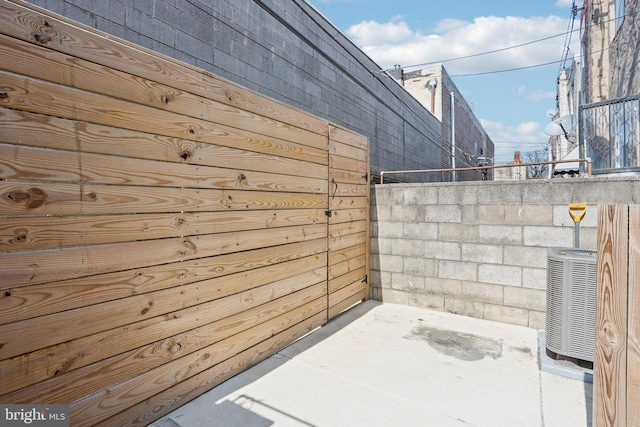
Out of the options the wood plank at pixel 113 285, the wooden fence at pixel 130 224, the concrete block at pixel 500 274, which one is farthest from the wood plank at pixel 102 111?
the concrete block at pixel 500 274

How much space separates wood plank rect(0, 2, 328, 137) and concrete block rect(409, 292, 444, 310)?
312 cm

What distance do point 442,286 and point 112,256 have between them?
3.83 m

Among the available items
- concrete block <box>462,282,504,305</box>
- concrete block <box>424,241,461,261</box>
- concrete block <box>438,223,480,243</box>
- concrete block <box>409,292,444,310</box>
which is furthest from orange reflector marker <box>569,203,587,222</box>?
concrete block <box>409,292,444,310</box>

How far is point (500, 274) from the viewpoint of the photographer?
13.8ft

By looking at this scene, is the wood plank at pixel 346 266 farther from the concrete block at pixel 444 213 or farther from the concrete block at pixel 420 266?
the concrete block at pixel 444 213

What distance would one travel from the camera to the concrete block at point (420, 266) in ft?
15.2

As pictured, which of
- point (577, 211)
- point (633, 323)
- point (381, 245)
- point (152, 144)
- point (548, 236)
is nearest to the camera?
point (633, 323)

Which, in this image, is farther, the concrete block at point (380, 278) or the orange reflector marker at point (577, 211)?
the concrete block at point (380, 278)

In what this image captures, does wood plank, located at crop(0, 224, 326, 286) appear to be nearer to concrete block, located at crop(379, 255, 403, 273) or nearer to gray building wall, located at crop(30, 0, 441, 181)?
gray building wall, located at crop(30, 0, 441, 181)

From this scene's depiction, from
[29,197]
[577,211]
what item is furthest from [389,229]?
[29,197]

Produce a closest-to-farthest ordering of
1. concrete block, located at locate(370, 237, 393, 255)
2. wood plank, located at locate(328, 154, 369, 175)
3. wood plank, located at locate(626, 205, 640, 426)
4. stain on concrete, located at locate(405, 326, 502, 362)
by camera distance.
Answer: wood plank, located at locate(626, 205, 640, 426) < stain on concrete, located at locate(405, 326, 502, 362) < wood plank, located at locate(328, 154, 369, 175) < concrete block, located at locate(370, 237, 393, 255)

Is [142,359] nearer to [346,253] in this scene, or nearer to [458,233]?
[346,253]

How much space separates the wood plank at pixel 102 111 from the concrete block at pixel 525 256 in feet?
10.7

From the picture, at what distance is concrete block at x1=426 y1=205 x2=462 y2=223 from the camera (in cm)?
448
